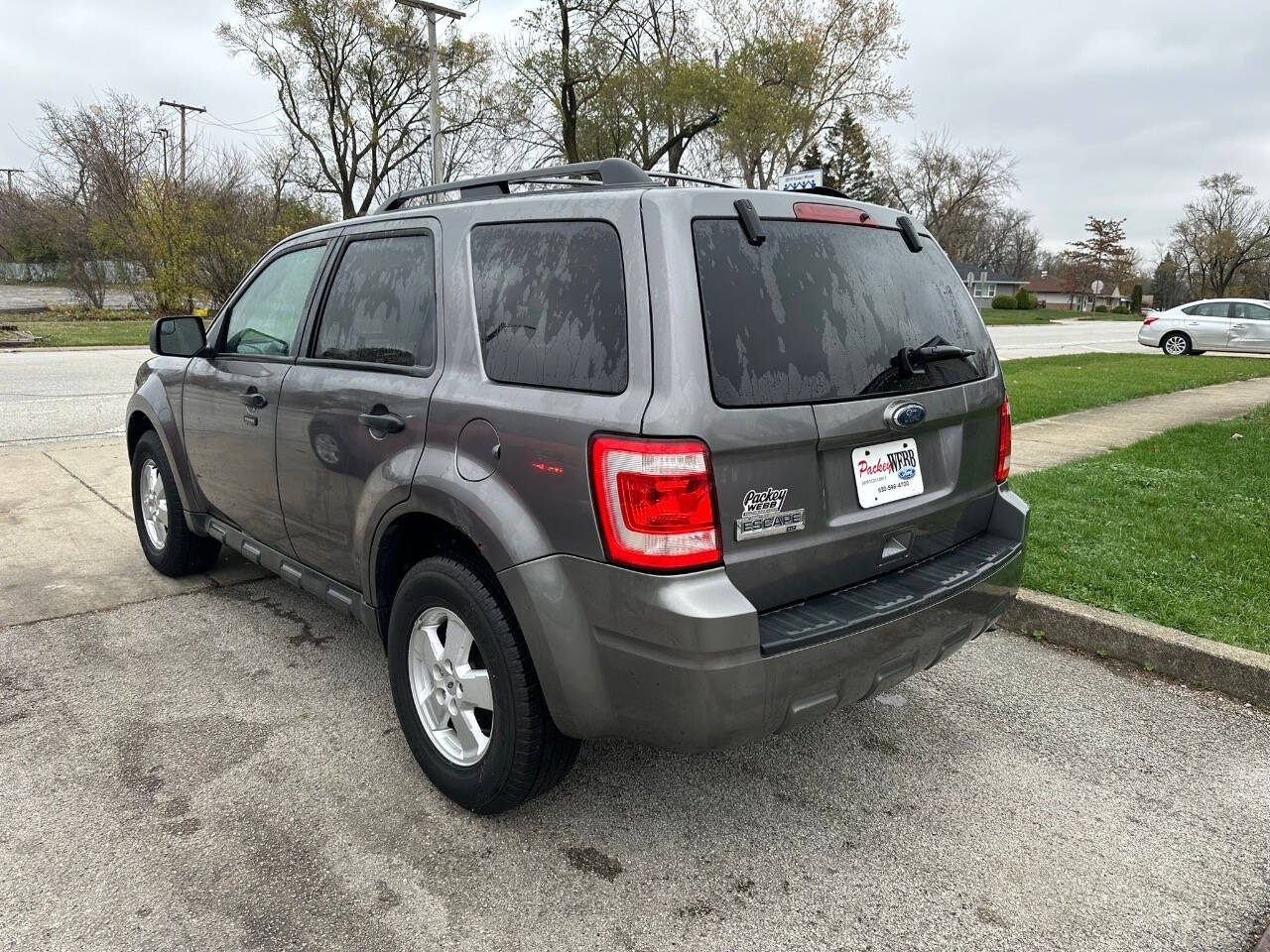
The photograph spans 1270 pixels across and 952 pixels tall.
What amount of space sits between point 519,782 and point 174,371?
119 inches

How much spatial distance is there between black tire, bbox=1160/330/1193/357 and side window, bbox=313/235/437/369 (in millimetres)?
24189

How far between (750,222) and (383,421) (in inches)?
51.1

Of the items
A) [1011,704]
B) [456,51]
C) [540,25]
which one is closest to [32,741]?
[1011,704]

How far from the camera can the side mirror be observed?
4141 millimetres

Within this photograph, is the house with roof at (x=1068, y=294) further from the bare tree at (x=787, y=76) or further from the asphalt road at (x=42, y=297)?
the asphalt road at (x=42, y=297)

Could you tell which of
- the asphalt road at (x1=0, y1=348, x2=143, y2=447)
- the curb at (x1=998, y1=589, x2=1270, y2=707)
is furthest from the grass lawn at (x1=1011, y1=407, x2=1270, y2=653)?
the asphalt road at (x1=0, y1=348, x2=143, y2=447)

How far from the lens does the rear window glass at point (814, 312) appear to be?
225cm

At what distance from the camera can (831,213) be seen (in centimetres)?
260

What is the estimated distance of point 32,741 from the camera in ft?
10.1

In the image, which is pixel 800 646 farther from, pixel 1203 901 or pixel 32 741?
pixel 32 741

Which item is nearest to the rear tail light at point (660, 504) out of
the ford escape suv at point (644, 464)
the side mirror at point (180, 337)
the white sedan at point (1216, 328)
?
the ford escape suv at point (644, 464)

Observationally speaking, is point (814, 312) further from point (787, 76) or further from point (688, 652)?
point (787, 76)

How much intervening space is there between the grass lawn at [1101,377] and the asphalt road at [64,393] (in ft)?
10.0

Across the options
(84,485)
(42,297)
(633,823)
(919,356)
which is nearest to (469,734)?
(633,823)
